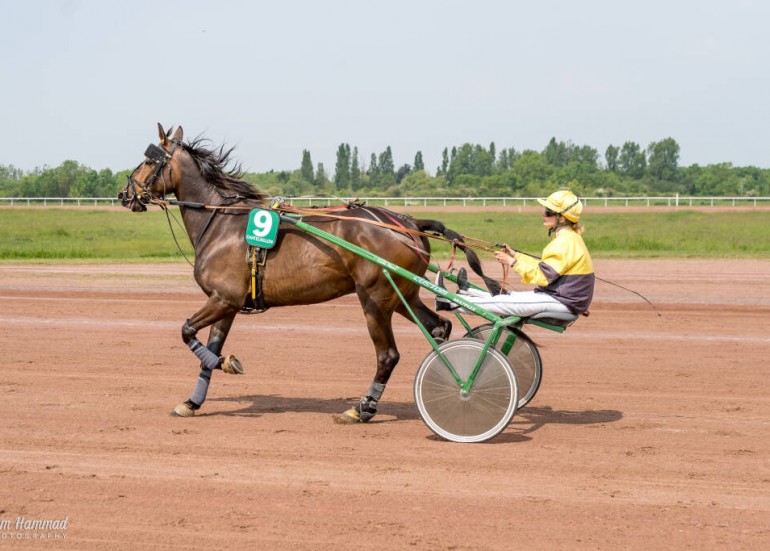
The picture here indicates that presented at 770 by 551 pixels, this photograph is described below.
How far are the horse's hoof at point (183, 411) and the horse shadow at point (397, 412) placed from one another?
0.15 m

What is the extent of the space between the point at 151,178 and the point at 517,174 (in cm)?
9442

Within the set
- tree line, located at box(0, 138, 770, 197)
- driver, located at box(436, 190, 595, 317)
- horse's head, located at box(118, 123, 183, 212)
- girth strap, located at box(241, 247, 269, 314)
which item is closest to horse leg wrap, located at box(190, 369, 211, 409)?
girth strap, located at box(241, 247, 269, 314)

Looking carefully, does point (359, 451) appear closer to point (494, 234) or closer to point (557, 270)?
point (557, 270)

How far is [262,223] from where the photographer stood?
282 inches

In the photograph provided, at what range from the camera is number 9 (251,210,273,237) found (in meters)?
7.13

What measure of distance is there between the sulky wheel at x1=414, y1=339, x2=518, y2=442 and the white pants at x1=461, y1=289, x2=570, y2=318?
0.28 metres

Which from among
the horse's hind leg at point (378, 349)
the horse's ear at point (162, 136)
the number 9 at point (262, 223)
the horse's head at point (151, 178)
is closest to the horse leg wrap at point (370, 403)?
the horse's hind leg at point (378, 349)

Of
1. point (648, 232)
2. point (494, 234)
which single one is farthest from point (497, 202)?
point (494, 234)

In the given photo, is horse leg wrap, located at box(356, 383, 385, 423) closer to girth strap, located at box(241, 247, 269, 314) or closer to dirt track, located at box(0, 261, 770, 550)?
dirt track, located at box(0, 261, 770, 550)

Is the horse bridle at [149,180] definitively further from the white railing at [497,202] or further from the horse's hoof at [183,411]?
the white railing at [497,202]

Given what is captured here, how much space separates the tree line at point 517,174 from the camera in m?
83.7

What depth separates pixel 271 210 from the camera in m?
7.25

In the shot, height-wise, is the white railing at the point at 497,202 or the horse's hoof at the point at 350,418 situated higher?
the white railing at the point at 497,202

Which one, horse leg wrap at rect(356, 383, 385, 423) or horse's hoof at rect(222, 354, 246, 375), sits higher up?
horse's hoof at rect(222, 354, 246, 375)
